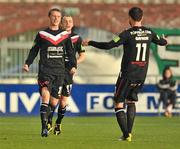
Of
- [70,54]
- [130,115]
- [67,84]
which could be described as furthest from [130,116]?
[67,84]

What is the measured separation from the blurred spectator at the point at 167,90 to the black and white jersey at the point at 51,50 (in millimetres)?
10656

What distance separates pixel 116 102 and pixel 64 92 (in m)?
1.93

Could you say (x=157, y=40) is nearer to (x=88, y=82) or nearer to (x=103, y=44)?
(x=103, y=44)

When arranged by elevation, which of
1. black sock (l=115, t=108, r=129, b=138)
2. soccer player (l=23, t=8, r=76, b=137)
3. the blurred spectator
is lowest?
the blurred spectator

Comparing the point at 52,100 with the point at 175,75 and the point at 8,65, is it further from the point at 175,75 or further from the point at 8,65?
the point at 8,65

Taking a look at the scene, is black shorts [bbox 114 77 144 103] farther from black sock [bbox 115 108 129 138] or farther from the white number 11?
the white number 11

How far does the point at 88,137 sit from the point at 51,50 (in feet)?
5.42

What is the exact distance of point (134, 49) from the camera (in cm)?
1438

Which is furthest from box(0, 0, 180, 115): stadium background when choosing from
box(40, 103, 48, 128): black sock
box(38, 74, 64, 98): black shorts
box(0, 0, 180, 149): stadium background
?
box(40, 103, 48, 128): black sock

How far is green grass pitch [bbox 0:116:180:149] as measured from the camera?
13.3 m

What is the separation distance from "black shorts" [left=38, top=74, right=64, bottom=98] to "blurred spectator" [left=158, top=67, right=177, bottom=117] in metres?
10.3

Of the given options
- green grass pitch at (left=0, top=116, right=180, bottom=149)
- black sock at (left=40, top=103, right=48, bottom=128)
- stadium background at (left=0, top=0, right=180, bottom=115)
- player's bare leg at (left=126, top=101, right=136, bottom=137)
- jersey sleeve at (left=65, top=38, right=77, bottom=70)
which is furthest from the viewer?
stadium background at (left=0, top=0, right=180, bottom=115)

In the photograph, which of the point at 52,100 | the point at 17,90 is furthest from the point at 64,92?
the point at 17,90

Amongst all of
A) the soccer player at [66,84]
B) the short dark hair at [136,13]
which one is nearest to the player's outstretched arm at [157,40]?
the short dark hair at [136,13]
